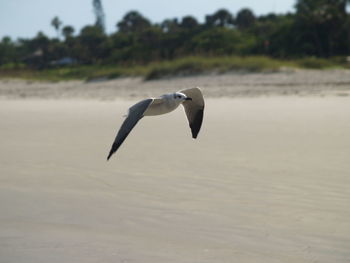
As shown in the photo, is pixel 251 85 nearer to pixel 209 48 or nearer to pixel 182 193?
A: pixel 182 193

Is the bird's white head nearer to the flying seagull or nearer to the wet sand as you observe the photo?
the flying seagull

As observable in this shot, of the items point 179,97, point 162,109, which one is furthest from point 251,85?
point 162,109

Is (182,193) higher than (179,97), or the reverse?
(179,97)

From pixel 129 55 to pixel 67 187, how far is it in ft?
96.7

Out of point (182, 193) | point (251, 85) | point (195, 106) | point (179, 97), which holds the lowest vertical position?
point (182, 193)

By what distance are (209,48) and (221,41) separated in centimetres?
149

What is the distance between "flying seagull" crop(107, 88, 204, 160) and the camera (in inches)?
194

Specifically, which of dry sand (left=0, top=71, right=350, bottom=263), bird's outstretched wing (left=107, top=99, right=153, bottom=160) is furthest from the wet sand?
bird's outstretched wing (left=107, top=99, right=153, bottom=160)

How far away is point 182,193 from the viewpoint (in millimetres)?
4438

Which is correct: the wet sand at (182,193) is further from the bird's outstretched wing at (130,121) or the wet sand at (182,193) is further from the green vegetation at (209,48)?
the green vegetation at (209,48)

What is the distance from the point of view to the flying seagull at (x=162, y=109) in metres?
4.93

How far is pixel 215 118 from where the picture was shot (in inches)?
313

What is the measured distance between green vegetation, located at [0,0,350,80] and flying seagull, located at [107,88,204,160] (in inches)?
341

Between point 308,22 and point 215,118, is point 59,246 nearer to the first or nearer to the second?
point 215,118
